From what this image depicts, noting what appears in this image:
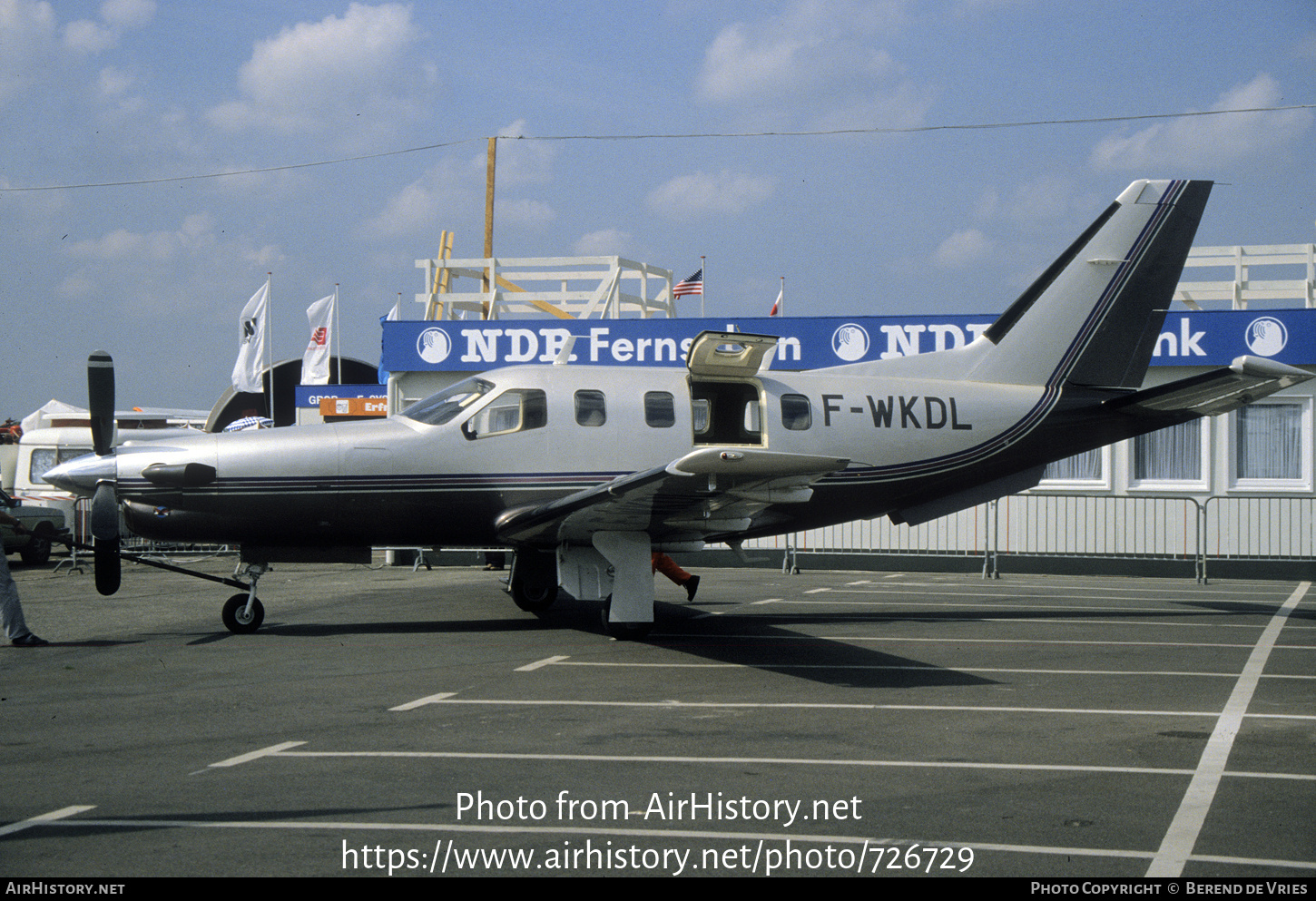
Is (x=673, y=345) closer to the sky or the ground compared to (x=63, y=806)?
closer to the sky

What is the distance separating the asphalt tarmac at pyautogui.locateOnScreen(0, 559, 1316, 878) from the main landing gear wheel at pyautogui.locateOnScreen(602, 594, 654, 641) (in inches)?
6.3

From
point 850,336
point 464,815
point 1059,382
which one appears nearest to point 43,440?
point 850,336

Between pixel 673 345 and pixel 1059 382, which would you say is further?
pixel 673 345

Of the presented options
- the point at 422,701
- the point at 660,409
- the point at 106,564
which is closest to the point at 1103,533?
the point at 660,409

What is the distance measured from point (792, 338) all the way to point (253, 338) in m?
17.0

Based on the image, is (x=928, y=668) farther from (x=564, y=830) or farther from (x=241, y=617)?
(x=241, y=617)

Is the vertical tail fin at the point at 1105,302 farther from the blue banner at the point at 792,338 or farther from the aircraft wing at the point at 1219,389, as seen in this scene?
the blue banner at the point at 792,338

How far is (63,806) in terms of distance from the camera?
192 inches

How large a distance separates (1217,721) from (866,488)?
549cm

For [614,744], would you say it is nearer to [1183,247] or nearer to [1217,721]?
[1217,721]

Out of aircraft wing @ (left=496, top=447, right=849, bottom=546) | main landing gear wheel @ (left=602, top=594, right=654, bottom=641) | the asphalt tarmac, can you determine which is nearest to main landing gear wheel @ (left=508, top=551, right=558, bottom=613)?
the asphalt tarmac

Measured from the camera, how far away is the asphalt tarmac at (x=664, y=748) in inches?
168

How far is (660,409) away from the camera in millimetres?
11398

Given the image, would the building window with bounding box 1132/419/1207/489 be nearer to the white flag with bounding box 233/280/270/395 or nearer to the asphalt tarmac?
the asphalt tarmac
